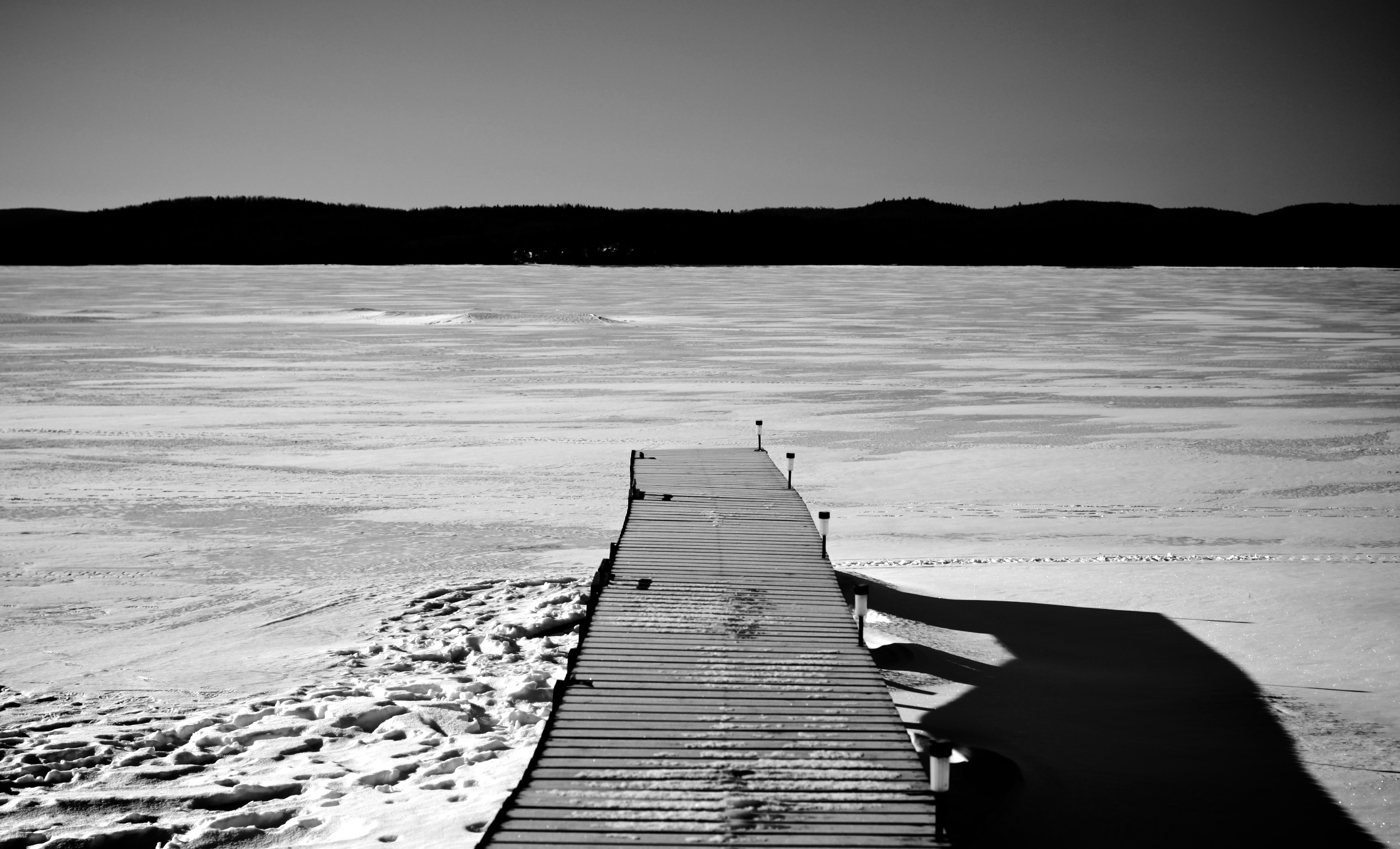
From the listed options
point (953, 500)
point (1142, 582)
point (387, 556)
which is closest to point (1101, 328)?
point (953, 500)

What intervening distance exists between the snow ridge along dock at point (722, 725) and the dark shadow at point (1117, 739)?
33.2 inches

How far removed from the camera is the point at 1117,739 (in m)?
6.79

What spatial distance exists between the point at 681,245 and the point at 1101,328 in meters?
96.5

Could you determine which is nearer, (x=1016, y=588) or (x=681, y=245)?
(x=1016, y=588)

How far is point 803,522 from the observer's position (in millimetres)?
9336

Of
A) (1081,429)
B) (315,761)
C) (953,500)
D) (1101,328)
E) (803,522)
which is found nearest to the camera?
(315,761)

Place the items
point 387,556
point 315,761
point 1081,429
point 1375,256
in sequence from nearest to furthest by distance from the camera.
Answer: point 315,761 < point 387,556 < point 1081,429 < point 1375,256

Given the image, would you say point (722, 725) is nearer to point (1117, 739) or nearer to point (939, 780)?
point (939, 780)

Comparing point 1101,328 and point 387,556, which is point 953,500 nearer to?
point 387,556

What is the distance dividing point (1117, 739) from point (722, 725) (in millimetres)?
2716

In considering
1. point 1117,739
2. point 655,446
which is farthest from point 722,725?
point 655,446

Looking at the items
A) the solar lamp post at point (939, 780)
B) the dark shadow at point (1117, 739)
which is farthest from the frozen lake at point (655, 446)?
the solar lamp post at point (939, 780)

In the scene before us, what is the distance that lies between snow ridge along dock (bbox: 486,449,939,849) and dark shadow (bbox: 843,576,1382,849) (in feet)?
2.76

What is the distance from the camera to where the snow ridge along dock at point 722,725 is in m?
4.57
